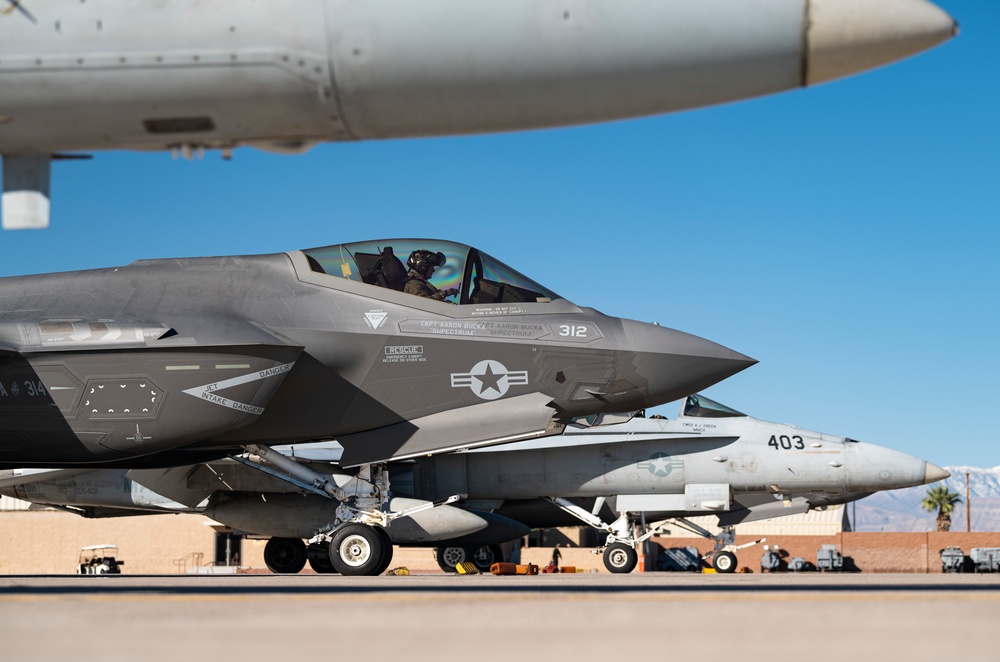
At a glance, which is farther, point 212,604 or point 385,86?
point 385,86

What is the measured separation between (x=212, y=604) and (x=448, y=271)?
689 centimetres

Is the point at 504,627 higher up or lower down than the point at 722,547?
higher up

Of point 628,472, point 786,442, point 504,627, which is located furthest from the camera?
point 786,442

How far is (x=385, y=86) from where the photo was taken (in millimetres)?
5766

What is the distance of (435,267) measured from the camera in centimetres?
1185

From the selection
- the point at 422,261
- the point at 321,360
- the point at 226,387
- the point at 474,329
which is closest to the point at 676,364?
the point at 474,329

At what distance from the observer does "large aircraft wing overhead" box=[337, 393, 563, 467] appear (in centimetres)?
1130

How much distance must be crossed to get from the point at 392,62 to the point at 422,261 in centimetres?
620

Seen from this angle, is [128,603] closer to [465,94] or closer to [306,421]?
[465,94]

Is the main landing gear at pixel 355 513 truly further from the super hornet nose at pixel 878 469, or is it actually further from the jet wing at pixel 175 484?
the super hornet nose at pixel 878 469

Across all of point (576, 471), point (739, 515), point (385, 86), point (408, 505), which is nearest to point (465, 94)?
point (385, 86)

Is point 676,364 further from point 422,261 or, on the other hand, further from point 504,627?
point 504,627

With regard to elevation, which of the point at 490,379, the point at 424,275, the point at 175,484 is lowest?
the point at 175,484

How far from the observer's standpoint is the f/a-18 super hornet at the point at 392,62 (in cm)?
545
